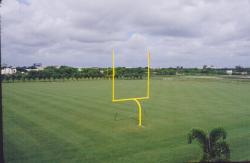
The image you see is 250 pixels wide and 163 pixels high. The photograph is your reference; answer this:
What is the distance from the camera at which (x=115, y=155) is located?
334 inches

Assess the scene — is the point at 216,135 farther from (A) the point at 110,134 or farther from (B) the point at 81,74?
(B) the point at 81,74

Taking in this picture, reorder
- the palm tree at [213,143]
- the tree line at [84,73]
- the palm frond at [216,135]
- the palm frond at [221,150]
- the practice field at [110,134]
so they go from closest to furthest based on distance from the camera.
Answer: the palm frond at [221,150]
the palm tree at [213,143]
the palm frond at [216,135]
the practice field at [110,134]
the tree line at [84,73]

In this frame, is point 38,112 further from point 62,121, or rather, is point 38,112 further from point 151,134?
point 151,134

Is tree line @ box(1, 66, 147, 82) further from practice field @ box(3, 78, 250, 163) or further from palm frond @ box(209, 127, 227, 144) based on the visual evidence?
palm frond @ box(209, 127, 227, 144)

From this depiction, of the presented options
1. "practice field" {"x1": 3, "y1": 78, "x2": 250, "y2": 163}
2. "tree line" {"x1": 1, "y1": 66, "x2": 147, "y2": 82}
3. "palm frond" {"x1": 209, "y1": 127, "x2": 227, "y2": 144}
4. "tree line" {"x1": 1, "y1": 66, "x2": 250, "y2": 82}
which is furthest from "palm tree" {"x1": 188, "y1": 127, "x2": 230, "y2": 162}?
"tree line" {"x1": 1, "y1": 66, "x2": 147, "y2": 82}

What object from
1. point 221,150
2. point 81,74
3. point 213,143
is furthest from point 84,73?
point 221,150

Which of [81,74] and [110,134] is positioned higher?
[81,74]

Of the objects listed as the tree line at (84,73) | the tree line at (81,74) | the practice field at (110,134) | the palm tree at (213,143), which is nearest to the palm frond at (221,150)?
the palm tree at (213,143)

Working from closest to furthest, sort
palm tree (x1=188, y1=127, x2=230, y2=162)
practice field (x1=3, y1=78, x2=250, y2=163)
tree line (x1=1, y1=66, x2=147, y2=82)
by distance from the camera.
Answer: palm tree (x1=188, y1=127, x2=230, y2=162) → practice field (x1=3, y1=78, x2=250, y2=163) → tree line (x1=1, y1=66, x2=147, y2=82)

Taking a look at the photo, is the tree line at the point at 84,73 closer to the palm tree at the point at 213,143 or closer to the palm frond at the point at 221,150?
the palm tree at the point at 213,143

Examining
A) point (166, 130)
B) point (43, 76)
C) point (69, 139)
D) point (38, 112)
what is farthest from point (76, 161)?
point (43, 76)

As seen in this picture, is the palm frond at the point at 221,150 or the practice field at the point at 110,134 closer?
the palm frond at the point at 221,150

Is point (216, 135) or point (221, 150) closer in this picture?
point (221, 150)

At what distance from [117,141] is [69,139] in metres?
1.91
